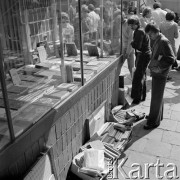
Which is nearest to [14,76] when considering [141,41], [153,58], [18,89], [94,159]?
[18,89]

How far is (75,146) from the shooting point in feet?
11.2

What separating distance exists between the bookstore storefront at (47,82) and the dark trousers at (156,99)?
0.78 metres

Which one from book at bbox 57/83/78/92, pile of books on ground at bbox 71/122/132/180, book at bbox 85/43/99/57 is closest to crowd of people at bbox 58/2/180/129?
book at bbox 85/43/99/57

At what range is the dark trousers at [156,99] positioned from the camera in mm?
4051

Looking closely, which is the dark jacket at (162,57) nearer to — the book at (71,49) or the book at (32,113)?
the book at (71,49)

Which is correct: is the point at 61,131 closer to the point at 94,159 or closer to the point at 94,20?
the point at 94,159

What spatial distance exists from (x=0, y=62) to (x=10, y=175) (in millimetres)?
969

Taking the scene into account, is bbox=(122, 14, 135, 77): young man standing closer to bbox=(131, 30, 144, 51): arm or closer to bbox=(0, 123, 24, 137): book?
bbox=(131, 30, 144, 51): arm

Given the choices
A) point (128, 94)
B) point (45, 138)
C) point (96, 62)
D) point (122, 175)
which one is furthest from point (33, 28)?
point (128, 94)

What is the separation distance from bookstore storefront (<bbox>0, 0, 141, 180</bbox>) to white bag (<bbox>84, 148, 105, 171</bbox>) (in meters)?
0.27

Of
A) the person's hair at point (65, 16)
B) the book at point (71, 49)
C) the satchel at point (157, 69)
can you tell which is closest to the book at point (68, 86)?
the book at point (71, 49)

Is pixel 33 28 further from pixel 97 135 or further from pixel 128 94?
pixel 128 94

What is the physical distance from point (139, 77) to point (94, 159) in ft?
8.09

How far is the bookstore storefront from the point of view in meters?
2.36
